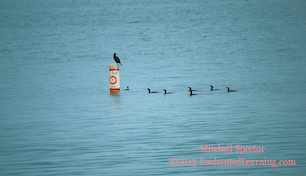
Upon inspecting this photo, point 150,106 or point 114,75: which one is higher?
A: point 114,75

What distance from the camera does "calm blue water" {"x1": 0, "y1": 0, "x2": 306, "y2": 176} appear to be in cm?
830

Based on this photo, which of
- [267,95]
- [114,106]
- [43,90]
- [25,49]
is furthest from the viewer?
[25,49]

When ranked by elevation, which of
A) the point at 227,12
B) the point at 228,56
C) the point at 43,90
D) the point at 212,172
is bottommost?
Result: the point at 212,172

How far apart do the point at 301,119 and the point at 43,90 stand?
47.4ft

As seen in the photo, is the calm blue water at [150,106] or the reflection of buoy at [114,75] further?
the reflection of buoy at [114,75]

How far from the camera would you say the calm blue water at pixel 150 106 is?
27.2ft

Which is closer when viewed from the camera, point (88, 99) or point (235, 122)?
point (235, 122)

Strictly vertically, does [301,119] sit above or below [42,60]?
below

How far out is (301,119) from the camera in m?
12.0

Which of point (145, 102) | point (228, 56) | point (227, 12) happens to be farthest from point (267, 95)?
point (227, 12)

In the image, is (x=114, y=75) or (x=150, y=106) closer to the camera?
(x=150, y=106)

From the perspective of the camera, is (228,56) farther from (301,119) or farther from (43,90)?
(301,119)

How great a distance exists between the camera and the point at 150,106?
52.1 feet

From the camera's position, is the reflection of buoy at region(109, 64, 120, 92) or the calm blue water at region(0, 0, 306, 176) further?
the reflection of buoy at region(109, 64, 120, 92)
